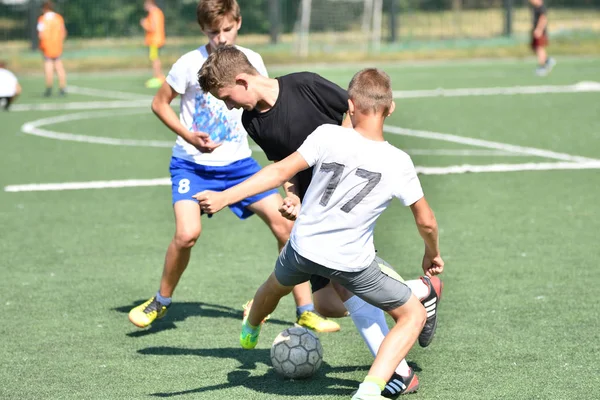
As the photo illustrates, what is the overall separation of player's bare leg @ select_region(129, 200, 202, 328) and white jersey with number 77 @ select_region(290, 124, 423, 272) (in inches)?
72.8

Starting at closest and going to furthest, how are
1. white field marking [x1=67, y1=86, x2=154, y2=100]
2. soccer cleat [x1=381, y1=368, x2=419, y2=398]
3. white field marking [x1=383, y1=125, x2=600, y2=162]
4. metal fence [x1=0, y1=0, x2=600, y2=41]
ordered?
soccer cleat [x1=381, y1=368, x2=419, y2=398] < white field marking [x1=383, y1=125, x2=600, y2=162] < white field marking [x1=67, y1=86, x2=154, y2=100] < metal fence [x1=0, y1=0, x2=600, y2=41]

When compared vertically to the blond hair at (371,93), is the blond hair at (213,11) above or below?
above

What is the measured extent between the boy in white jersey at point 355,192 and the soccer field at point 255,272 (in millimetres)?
751

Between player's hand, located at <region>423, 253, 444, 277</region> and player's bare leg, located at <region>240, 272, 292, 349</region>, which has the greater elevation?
player's hand, located at <region>423, 253, 444, 277</region>

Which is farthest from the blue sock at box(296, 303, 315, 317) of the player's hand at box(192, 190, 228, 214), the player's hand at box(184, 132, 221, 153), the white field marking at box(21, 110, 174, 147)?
the white field marking at box(21, 110, 174, 147)

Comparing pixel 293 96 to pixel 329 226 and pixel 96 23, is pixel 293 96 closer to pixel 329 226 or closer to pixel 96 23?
pixel 329 226

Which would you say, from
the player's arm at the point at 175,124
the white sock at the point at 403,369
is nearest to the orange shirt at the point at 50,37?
the player's arm at the point at 175,124

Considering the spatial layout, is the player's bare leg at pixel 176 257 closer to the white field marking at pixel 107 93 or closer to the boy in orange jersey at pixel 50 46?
the white field marking at pixel 107 93

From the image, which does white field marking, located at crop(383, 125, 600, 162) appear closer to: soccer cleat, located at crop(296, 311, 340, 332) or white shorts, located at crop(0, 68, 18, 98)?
soccer cleat, located at crop(296, 311, 340, 332)

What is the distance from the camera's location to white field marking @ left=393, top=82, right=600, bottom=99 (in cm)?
2169

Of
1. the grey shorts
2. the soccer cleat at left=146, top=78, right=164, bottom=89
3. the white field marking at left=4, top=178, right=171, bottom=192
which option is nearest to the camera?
the grey shorts

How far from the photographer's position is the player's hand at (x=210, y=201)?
455cm

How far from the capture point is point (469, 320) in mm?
6637

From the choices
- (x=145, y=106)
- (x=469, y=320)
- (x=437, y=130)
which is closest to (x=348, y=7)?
(x=145, y=106)
